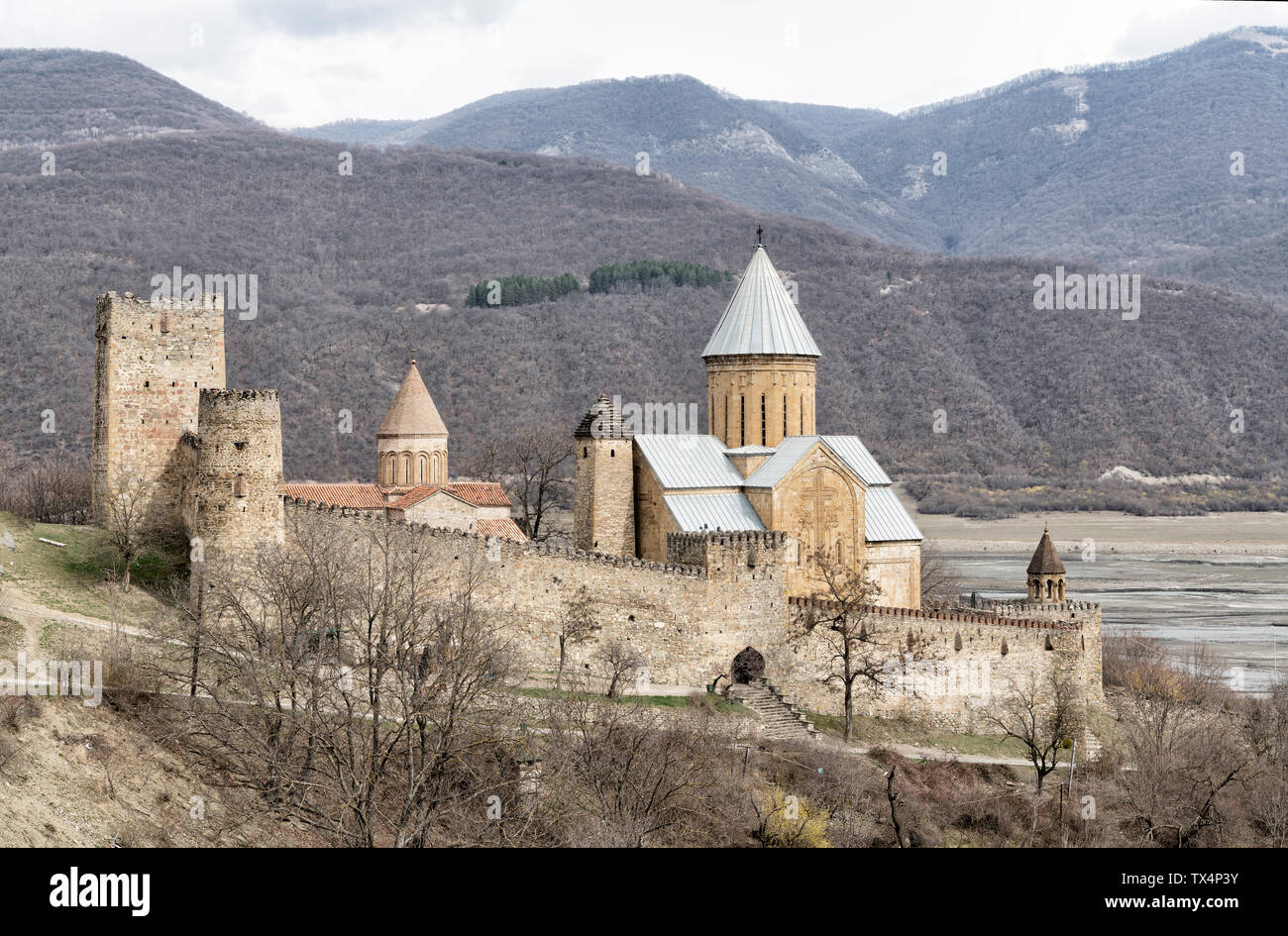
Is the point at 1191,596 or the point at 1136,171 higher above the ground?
the point at 1136,171

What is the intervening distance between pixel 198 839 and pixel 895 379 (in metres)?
75.0

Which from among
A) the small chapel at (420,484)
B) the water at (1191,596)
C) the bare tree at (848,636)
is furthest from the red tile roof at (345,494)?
the water at (1191,596)

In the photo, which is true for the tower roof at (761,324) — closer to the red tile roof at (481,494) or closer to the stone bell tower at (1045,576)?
the red tile roof at (481,494)

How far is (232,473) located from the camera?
76.9ft

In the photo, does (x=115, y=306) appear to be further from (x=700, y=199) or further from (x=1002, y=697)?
(x=700, y=199)

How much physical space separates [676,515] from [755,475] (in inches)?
107

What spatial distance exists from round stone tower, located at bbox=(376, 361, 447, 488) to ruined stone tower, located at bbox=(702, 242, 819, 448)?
24.5 ft

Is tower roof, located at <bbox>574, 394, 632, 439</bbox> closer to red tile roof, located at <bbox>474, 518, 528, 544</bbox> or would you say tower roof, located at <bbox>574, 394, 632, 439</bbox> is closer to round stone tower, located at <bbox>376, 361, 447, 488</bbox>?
red tile roof, located at <bbox>474, 518, 528, 544</bbox>

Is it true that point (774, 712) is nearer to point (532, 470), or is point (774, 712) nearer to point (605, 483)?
point (605, 483)

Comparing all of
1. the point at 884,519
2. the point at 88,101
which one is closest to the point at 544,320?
the point at 884,519

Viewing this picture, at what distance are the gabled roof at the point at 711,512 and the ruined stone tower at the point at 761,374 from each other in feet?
7.65

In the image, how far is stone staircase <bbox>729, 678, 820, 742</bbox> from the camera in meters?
26.8

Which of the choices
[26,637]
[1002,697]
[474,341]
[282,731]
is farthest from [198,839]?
[474,341]
